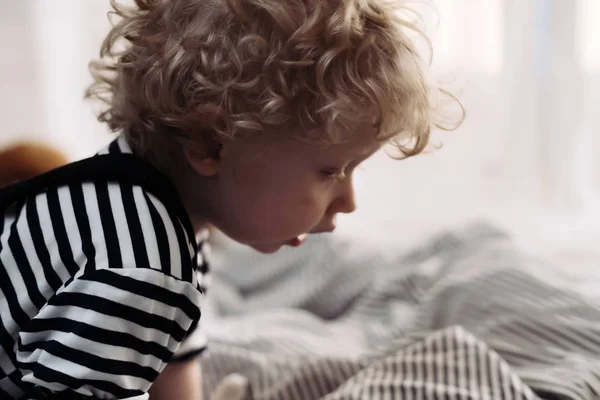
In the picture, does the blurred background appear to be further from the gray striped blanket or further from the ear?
the ear

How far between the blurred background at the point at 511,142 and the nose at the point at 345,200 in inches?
19.3

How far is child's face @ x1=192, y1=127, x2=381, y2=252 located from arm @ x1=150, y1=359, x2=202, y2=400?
0.55 feet

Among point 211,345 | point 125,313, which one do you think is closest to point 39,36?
point 211,345

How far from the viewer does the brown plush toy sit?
2.84 feet

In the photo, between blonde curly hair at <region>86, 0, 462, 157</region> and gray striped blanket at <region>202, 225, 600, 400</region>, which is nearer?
blonde curly hair at <region>86, 0, 462, 157</region>

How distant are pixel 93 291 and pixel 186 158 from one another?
174mm

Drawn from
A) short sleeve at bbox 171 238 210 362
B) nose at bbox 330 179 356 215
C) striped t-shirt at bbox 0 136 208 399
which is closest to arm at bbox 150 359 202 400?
short sleeve at bbox 171 238 210 362

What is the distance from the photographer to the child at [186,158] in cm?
60

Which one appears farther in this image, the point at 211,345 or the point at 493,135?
the point at 493,135

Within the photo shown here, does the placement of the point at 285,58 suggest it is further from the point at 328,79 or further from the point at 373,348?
the point at 373,348

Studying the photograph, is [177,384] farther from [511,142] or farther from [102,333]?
[511,142]

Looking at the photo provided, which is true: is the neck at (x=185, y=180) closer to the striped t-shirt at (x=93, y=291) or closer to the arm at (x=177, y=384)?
the striped t-shirt at (x=93, y=291)

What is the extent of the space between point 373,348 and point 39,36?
112cm

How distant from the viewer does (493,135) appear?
1.39m
